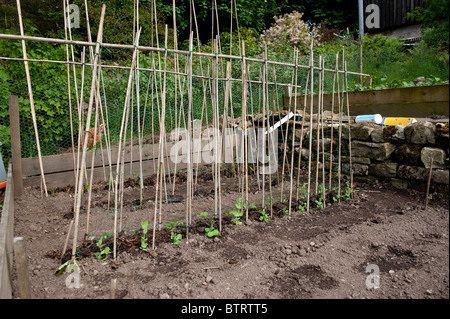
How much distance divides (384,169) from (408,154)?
0.36 metres

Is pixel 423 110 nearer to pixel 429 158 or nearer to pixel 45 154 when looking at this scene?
pixel 429 158

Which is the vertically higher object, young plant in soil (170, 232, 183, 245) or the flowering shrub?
the flowering shrub

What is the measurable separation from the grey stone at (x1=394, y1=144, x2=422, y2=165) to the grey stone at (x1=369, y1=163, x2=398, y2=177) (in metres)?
0.12

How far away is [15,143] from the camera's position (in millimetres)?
4172

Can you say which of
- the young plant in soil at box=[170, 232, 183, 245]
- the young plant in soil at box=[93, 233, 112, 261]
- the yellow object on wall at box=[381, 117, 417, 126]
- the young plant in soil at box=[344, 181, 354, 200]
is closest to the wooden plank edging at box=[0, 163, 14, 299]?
the young plant in soil at box=[93, 233, 112, 261]

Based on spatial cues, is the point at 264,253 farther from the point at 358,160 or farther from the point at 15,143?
the point at 15,143

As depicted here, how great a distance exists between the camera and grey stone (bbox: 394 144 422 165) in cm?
400

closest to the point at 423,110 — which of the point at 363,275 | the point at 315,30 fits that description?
the point at 363,275

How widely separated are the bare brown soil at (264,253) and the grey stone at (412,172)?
197 millimetres
